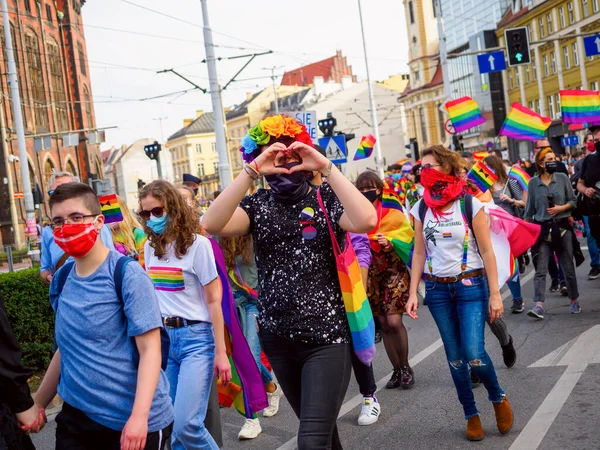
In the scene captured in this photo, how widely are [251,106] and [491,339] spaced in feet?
363

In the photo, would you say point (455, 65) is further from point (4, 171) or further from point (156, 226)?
point (156, 226)

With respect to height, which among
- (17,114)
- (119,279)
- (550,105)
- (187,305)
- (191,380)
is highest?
(17,114)

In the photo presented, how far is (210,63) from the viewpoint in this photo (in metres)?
24.7

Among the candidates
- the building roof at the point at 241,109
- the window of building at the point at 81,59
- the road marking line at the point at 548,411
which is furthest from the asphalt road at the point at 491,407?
the building roof at the point at 241,109

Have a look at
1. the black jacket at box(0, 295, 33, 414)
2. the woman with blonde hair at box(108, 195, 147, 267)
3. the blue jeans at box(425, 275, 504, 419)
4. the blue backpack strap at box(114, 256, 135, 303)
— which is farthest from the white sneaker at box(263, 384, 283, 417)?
the black jacket at box(0, 295, 33, 414)

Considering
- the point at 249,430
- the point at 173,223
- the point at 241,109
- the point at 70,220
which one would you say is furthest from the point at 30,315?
the point at 241,109

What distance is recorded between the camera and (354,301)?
402 centimetres

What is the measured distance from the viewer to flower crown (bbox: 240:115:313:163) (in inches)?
158

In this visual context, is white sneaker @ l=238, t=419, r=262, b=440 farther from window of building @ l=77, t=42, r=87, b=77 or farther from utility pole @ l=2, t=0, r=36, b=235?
window of building @ l=77, t=42, r=87, b=77

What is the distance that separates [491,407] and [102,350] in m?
3.94

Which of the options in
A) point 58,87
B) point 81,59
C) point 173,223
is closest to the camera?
point 173,223

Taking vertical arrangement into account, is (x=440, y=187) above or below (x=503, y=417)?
above

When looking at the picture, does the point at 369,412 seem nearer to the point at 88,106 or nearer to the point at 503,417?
the point at 503,417

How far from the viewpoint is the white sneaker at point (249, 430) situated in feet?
21.5
